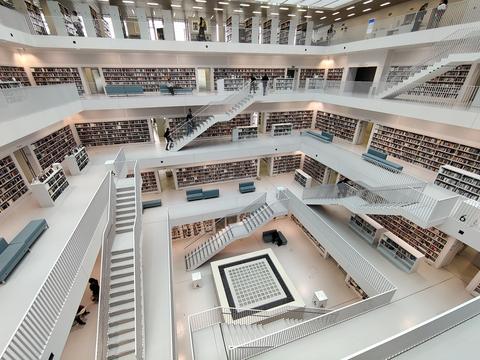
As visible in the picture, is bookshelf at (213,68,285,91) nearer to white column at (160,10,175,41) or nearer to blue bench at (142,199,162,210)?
white column at (160,10,175,41)

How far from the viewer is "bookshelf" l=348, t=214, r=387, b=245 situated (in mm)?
10156

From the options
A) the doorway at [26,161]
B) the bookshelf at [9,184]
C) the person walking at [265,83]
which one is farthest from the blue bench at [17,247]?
the person walking at [265,83]

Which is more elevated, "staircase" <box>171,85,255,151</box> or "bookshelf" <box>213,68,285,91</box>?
"bookshelf" <box>213,68,285,91</box>

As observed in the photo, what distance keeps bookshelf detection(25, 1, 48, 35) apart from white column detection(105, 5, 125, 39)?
305cm

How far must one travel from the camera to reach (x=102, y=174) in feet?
31.4

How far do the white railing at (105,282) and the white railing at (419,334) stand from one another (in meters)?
5.45

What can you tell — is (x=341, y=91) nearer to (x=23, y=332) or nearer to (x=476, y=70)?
(x=476, y=70)

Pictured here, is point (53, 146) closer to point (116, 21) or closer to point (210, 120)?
point (116, 21)

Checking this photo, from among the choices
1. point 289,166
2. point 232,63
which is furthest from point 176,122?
point 289,166

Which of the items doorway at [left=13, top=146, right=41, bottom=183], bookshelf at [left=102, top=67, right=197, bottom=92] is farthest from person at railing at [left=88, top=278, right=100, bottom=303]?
bookshelf at [left=102, top=67, right=197, bottom=92]

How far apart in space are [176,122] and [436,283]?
49.7ft

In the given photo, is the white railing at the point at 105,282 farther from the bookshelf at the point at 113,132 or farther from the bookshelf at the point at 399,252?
the bookshelf at the point at 399,252

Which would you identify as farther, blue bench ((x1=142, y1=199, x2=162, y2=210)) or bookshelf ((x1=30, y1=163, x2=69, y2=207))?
blue bench ((x1=142, y1=199, x2=162, y2=210))

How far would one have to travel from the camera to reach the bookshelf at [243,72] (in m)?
14.4
